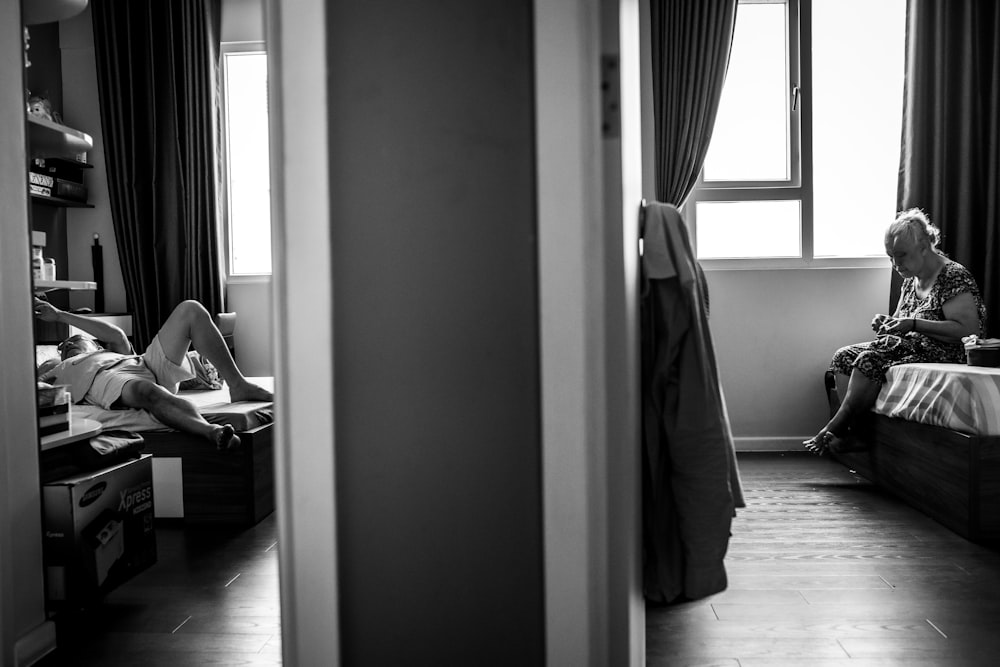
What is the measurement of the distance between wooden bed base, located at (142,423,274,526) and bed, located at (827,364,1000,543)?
8.10ft

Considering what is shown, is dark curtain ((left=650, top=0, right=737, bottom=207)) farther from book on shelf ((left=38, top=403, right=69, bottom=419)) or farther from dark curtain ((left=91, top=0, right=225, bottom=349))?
book on shelf ((left=38, top=403, right=69, bottom=419))

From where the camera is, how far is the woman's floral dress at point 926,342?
3.23 meters

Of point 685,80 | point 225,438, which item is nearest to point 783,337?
point 685,80

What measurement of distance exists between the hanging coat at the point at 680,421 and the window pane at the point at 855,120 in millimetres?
3272

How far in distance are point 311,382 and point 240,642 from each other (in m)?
1.17

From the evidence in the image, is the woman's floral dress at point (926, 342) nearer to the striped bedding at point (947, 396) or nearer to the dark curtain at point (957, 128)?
the striped bedding at point (947, 396)

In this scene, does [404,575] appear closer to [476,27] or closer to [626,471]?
[626,471]

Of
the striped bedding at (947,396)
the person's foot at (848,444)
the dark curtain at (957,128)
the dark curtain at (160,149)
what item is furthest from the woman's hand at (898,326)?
the dark curtain at (160,149)

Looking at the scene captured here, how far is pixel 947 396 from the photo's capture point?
276 centimetres

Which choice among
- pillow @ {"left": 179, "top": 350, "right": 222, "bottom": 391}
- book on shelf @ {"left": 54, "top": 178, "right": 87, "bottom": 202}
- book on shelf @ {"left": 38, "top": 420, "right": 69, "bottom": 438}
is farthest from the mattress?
book on shelf @ {"left": 54, "top": 178, "right": 87, "bottom": 202}

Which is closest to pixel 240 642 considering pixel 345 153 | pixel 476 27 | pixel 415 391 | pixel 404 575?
pixel 404 575

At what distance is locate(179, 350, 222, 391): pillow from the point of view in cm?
369

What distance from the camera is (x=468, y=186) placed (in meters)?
0.95

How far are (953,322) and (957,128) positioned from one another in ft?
4.52
